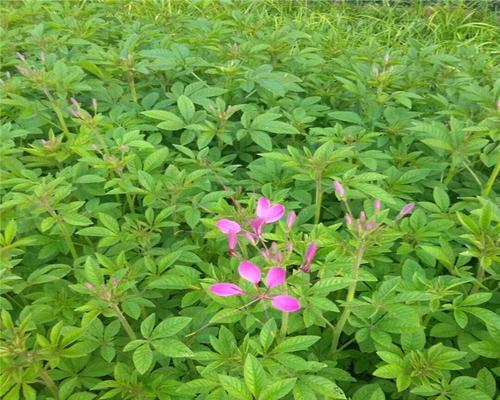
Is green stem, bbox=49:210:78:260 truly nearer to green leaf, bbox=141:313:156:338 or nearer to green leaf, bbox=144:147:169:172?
green leaf, bbox=144:147:169:172

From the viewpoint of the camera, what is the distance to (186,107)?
1.74 metres

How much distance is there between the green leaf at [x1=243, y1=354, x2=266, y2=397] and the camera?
0.86 meters

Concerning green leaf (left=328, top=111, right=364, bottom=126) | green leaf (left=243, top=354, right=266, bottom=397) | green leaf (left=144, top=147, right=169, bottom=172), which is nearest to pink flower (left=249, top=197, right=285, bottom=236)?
green leaf (left=243, top=354, right=266, bottom=397)

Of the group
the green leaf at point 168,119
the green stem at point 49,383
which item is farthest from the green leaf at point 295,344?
the green leaf at point 168,119

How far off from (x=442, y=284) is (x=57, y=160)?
1131 mm

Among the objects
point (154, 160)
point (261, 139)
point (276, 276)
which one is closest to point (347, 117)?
point (261, 139)

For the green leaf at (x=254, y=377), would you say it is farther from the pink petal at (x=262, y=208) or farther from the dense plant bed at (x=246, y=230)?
the pink petal at (x=262, y=208)

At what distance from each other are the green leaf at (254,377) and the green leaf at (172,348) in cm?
17

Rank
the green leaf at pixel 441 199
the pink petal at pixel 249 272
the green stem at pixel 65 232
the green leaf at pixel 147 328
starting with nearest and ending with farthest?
1. the pink petal at pixel 249 272
2. the green leaf at pixel 147 328
3. the green stem at pixel 65 232
4. the green leaf at pixel 441 199

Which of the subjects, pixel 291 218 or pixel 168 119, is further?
pixel 168 119

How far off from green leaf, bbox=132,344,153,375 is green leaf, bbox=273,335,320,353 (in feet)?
0.77

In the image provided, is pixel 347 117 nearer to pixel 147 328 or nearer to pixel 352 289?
pixel 352 289

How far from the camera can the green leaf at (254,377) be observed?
86 centimetres

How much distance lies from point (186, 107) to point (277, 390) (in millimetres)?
1091
